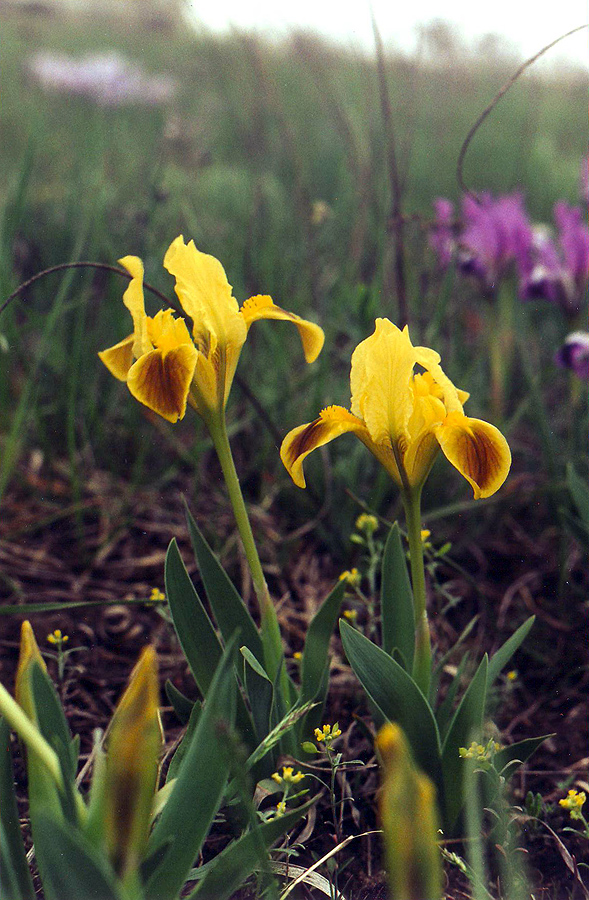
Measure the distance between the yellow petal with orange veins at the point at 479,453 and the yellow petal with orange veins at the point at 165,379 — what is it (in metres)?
0.29

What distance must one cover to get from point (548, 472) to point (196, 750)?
1.16 meters

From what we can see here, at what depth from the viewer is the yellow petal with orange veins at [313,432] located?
35.2 inches

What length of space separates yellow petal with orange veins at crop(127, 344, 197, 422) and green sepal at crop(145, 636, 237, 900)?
274 millimetres

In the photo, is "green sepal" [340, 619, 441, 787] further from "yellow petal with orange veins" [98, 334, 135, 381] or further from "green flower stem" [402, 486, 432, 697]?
"yellow petal with orange veins" [98, 334, 135, 381]

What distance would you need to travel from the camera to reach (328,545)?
1.59 metres

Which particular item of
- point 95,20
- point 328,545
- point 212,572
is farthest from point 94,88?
point 212,572

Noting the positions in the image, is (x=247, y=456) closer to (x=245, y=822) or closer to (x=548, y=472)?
(x=548, y=472)

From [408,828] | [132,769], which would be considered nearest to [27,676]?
[132,769]

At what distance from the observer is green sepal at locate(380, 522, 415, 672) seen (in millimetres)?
1073

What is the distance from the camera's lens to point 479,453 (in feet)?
2.76

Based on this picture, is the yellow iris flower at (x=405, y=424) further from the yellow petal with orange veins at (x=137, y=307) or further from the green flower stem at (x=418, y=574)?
the yellow petal with orange veins at (x=137, y=307)

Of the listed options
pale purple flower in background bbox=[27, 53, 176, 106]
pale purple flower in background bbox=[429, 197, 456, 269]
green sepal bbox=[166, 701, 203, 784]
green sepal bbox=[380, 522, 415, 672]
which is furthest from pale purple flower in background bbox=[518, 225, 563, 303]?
pale purple flower in background bbox=[27, 53, 176, 106]

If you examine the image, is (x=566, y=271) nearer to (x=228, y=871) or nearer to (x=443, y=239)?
(x=443, y=239)

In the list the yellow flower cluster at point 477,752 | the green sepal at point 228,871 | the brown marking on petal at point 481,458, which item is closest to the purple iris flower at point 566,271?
the brown marking on petal at point 481,458
